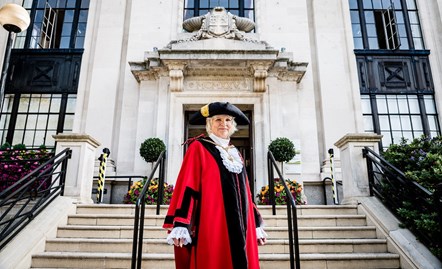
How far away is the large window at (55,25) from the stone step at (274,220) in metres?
7.70

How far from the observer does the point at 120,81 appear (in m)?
10.4

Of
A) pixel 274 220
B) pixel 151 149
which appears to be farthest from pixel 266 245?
pixel 151 149

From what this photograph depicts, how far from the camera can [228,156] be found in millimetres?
3006

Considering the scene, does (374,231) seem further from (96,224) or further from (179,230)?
(96,224)

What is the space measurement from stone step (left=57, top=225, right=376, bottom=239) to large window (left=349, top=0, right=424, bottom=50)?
25.9 feet

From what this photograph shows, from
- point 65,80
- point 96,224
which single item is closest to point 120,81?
point 65,80

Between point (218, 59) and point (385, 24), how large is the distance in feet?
21.3

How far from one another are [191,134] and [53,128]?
517 centimetres

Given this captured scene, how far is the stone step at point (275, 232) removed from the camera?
5.17 metres

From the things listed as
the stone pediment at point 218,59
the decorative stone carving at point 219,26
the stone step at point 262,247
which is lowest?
the stone step at point 262,247

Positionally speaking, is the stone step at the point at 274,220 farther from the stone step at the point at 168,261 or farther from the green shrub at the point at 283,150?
the green shrub at the point at 283,150

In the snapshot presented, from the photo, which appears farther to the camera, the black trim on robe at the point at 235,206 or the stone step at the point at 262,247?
the stone step at the point at 262,247

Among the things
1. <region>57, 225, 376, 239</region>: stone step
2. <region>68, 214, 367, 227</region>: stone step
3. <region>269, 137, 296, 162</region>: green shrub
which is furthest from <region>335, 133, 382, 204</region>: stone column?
<region>269, 137, 296, 162</region>: green shrub

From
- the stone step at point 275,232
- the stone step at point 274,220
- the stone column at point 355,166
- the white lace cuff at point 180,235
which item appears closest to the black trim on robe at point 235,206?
the white lace cuff at point 180,235
